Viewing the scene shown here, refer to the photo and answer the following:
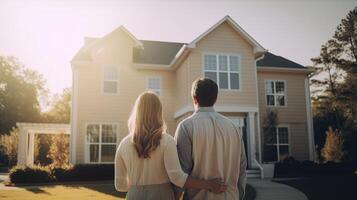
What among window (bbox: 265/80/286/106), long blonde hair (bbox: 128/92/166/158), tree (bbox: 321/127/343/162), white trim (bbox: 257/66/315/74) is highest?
white trim (bbox: 257/66/315/74)

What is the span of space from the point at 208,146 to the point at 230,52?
15.3 m

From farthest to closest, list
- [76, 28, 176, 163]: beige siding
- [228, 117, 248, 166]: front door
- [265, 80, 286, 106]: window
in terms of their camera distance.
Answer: [265, 80, 286, 106]: window → [76, 28, 176, 163]: beige siding → [228, 117, 248, 166]: front door

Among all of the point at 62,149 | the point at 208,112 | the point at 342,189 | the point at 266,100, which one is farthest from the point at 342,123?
the point at 208,112

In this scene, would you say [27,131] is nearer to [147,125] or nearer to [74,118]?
[74,118]

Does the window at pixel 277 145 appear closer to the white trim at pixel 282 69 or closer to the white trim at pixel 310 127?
the white trim at pixel 310 127

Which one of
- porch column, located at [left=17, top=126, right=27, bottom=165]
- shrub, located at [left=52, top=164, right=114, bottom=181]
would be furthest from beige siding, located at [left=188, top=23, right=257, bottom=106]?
porch column, located at [left=17, top=126, right=27, bottom=165]

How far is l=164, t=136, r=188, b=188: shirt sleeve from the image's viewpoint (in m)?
3.03

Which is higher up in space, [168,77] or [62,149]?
[168,77]

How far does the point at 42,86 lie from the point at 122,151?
2401 inches

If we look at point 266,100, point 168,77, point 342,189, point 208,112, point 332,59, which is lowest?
point 342,189

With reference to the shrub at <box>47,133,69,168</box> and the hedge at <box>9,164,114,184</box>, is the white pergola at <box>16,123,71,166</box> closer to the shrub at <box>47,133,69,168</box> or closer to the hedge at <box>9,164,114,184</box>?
the shrub at <box>47,133,69,168</box>

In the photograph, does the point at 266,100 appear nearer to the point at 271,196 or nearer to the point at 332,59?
the point at 271,196

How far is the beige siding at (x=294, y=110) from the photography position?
21.1 m

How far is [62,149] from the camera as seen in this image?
832 inches
